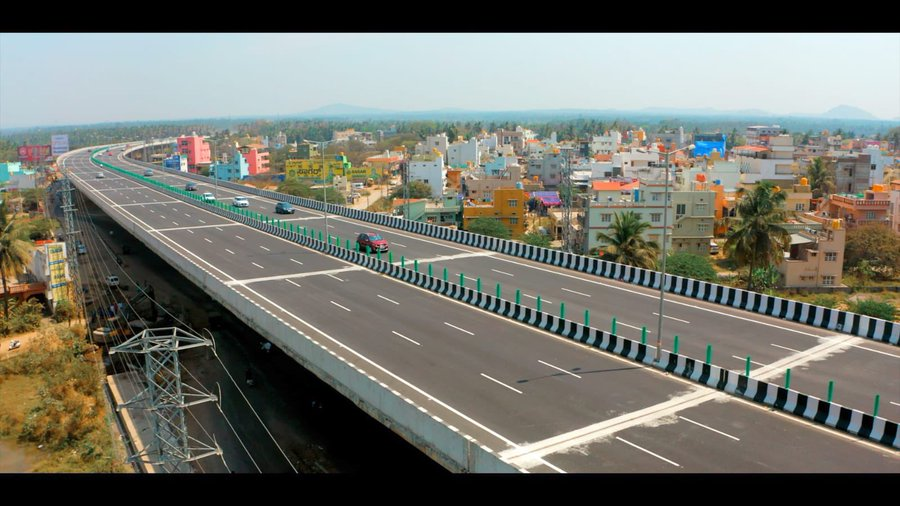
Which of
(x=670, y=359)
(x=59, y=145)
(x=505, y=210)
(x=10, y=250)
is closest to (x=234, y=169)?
(x=59, y=145)

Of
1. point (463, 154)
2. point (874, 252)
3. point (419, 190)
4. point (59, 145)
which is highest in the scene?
point (59, 145)

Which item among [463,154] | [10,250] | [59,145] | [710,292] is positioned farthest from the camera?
[59,145]

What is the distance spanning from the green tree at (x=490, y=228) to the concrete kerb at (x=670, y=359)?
3018 cm

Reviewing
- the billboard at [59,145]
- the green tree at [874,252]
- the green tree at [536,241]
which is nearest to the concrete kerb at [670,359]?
the green tree at [536,241]

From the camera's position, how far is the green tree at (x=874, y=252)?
51.9 m

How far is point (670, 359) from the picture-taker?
19859mm

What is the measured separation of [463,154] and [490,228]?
78.4 m

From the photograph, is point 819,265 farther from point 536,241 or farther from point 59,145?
point 59,145

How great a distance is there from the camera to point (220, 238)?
46.1 meters
